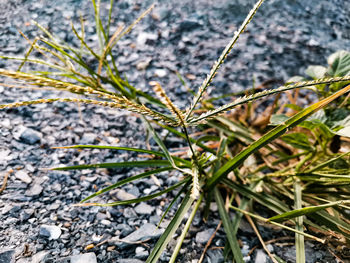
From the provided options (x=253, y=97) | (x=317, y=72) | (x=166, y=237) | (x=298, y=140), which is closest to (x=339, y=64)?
(x=317, y=72)

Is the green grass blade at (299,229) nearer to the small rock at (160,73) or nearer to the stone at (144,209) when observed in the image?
the stone at (144,209)

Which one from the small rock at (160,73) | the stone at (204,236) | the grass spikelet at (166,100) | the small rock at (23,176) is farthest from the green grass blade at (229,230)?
the small rock at (160,73)

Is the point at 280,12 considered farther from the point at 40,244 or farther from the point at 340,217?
the point at 40,244

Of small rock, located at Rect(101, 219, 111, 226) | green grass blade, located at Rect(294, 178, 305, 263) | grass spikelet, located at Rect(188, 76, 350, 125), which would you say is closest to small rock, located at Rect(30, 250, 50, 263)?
small rock, located at Rect(101, 219, 111, 226)

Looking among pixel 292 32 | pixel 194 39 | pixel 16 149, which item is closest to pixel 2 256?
pixel 16 149

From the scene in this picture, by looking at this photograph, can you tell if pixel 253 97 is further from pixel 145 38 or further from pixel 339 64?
pixel 145 38
